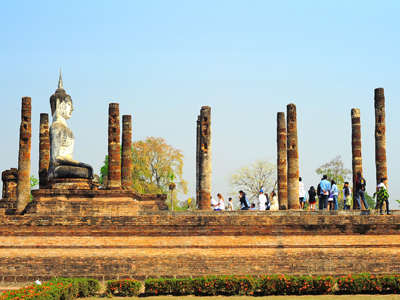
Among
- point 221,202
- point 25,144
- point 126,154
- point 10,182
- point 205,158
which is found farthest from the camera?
point 10,182

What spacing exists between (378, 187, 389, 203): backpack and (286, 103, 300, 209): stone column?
457 centimetres

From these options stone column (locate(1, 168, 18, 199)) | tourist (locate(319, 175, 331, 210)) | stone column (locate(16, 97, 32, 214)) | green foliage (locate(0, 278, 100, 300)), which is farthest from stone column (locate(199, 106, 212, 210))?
stone column (locate(1, 168, 18, 199))

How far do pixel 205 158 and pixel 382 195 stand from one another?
637cm

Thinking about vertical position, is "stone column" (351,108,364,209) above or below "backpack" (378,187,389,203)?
above

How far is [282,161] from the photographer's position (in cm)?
2147

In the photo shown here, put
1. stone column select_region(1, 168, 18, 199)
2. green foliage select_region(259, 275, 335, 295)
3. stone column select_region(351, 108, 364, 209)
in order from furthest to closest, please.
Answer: stone column select_region(1, 168, 18, 199)
stone column select_region(351, 108, 364, 209)
green foliage select_region(259, 275, 335, 295)

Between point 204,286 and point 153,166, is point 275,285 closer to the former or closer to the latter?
point 204,286

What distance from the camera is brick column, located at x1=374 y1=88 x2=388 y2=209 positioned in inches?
754

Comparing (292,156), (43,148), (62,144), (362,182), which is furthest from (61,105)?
(362,182)

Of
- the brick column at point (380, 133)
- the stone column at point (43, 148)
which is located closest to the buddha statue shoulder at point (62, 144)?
the stone column at point (43, 148)

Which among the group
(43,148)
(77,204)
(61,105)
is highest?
(61,105)

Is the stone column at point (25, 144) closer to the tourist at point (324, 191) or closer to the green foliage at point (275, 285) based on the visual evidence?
the green foliage at point (275, 285)

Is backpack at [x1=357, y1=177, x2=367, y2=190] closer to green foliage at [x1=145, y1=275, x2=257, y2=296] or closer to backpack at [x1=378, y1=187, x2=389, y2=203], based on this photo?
backpack at [x1=378, y1=187, x2=389, y2=203]

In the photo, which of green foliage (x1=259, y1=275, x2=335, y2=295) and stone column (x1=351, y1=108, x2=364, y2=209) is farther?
stone column (x1=351, y1=108, x2=364, y2=209)
